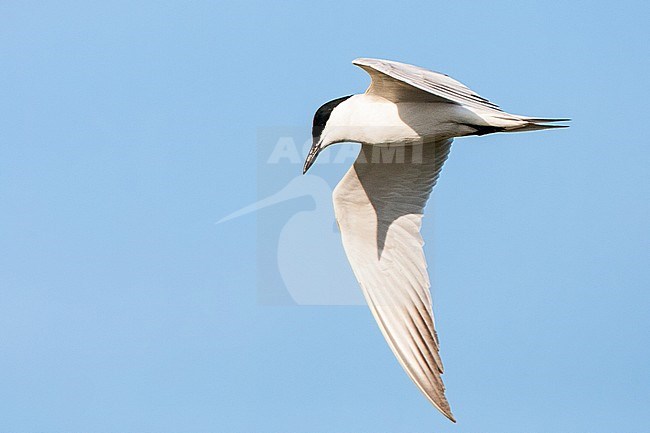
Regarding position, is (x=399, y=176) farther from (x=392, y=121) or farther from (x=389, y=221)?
(x=392, y=121)

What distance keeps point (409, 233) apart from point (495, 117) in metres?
2.02

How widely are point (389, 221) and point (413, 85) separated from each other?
3.15m

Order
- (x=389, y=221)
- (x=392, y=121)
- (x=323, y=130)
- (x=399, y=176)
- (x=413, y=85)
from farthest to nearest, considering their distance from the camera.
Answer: (x=389, y=221) < (x=399, y=176) < (x=323, y=130) < (x=392, y=121) < (x=413, y=85)

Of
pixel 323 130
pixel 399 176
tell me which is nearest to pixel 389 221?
pixel 399 176

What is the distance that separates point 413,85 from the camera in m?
8.76

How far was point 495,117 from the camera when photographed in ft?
32.9

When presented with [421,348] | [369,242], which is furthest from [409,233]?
[421,348]

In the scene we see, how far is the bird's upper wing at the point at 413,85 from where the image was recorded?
9078 mm

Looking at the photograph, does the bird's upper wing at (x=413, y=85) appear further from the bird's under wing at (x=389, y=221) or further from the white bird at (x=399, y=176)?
the bird's under wing at (x=389, y=221)

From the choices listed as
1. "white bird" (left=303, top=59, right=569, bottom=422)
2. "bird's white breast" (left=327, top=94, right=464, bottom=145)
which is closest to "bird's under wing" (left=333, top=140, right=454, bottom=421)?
"white bird" (left=303, top=59, right=569, bottom=422)

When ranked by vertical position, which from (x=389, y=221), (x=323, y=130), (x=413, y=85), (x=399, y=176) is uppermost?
(x=413, y=85)

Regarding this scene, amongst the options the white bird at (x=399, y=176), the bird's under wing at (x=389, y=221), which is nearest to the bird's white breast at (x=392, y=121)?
the white bird at (x=399, y=176)

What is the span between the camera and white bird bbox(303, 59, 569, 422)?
1007cm

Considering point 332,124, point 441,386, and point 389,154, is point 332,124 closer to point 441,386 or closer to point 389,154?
point 389,154
